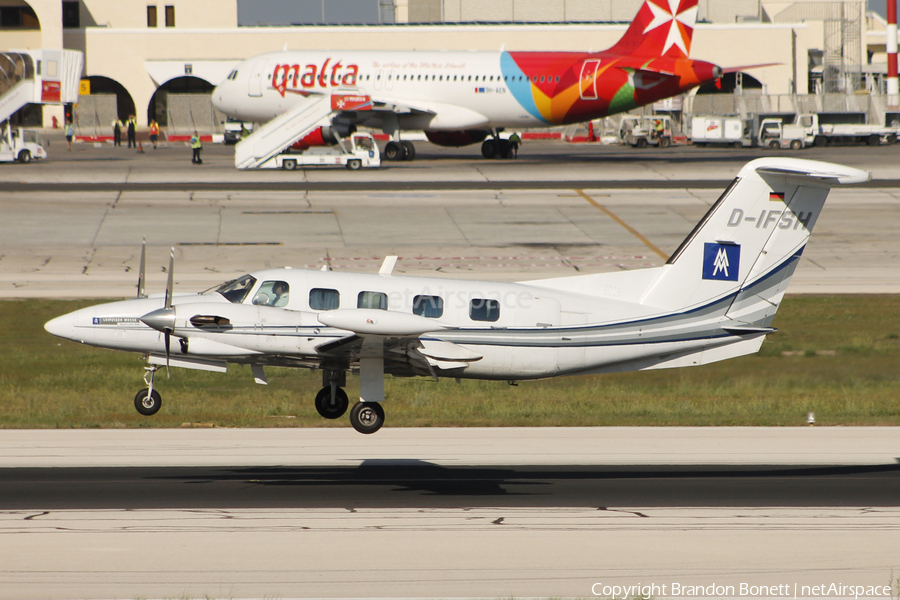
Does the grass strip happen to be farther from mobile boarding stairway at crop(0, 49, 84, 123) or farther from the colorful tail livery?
mobile boarding stairway at crop(0, 49, 84, 123)

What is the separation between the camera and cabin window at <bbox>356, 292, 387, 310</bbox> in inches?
806

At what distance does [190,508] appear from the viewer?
65.9ft

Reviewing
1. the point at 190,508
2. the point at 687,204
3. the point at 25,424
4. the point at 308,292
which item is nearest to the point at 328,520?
the point at 190,508

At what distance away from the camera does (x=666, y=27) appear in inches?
2906

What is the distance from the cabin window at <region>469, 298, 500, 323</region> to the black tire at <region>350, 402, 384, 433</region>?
2661mm

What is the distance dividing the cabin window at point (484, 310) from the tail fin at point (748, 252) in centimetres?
355

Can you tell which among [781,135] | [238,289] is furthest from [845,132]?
[238,289]

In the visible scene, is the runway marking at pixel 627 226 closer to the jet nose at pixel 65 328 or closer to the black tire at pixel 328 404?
the black tire at pixel 328 404

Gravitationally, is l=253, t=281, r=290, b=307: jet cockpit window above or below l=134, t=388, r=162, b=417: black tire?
above

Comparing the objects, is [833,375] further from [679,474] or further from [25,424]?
[25,424]

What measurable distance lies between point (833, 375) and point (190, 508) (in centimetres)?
2026

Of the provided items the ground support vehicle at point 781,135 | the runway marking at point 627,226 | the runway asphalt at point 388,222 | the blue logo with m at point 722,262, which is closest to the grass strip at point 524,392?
the runway asphalt at point 388,222

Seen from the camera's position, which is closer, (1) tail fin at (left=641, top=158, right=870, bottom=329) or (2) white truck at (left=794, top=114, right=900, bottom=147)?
(1) tail fin at (left=641, top=158, right=870, bottom=329)

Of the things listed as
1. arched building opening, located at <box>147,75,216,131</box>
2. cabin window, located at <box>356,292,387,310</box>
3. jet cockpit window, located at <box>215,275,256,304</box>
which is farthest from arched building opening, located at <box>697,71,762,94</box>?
jet cockpit window, located at <box>215,275,256,304</box>
